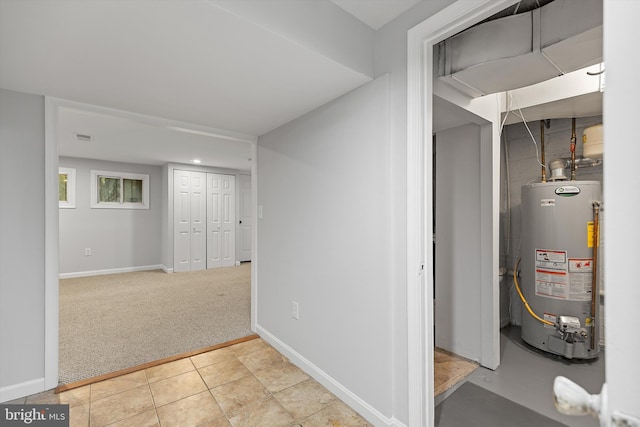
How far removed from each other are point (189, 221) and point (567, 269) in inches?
228

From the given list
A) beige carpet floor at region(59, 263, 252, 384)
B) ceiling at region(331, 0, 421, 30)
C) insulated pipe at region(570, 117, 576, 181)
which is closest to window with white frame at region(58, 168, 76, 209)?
beige carpet floor at region(59, 263, 252, 384)

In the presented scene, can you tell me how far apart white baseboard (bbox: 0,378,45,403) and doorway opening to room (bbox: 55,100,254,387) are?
0.14m

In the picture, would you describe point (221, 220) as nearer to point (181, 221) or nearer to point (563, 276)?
point (181, 221)

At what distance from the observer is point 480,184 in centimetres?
245

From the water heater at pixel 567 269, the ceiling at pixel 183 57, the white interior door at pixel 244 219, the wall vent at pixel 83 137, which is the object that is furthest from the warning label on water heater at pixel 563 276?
the white interior door at pixel 244 219

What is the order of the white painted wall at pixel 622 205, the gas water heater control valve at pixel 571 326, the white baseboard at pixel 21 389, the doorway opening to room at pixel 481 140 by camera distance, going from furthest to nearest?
the gas water heater control valve at pixel 571 326
the white baseboard at pixel 21 389
the doorway opening to room at pixel 481 140
the white painted wall at pixel 622 205

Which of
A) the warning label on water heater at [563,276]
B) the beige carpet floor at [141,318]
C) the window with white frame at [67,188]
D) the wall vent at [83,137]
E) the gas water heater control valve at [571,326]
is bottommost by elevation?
the beige carpet floor at [141,318]

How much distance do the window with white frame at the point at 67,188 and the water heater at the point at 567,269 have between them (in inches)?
265

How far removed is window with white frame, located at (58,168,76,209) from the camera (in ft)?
17.1

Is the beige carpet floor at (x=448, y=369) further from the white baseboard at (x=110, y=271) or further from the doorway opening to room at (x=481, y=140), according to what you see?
the white baseboard at (x=110, y=271)

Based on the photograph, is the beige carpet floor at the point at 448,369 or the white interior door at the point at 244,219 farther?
the white interior door at the point at 244,219

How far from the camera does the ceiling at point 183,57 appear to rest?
1210 mm

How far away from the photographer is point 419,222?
1.53 meters

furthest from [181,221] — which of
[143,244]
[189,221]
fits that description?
[143,244]
